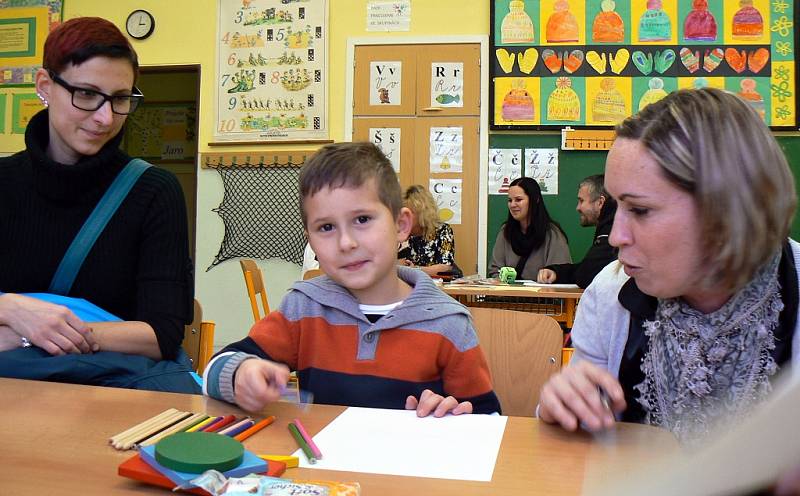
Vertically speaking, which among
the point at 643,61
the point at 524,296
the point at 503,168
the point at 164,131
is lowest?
the point at 524,296

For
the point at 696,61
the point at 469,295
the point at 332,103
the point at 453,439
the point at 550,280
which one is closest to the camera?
the point at 453,439

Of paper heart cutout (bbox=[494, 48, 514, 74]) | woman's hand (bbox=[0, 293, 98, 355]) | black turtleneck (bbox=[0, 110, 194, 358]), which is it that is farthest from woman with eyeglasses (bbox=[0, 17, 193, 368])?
paper heart cutout (bbox=[494, 48, 514, 74])

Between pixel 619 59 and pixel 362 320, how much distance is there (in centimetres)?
431

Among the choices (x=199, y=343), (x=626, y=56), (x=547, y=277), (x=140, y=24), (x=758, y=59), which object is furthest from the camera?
(x=140, y=24)

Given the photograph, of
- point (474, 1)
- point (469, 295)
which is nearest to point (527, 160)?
point (474, 1)

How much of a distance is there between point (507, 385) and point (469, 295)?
196cm

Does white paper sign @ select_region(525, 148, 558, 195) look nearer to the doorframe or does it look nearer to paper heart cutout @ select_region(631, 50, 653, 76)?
the doorframe

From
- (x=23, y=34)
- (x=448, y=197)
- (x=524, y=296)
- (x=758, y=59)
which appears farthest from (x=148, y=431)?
(x=23, y=34)

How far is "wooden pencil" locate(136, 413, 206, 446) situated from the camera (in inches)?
28.6

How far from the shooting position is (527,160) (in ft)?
16.2

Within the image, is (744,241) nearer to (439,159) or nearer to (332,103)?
(439,159)

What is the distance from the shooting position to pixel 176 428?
77 centimetres

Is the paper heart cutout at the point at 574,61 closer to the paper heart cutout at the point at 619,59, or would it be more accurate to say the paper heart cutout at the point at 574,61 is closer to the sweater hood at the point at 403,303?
the paper heart cutout at the point at 619,59

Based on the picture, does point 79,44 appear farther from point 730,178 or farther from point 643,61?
point 643,61
